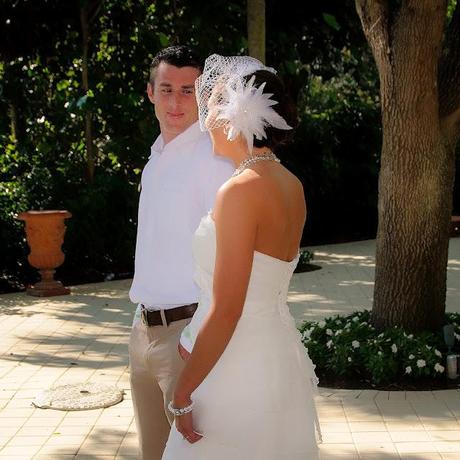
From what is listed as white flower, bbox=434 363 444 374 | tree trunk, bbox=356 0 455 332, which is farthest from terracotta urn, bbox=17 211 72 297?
white flower, bbox=434 363 444 374

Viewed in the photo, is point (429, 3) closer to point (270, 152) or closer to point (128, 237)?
point (270, 152)

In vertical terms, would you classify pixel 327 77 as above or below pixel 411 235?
above

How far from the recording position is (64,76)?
14.5 meters

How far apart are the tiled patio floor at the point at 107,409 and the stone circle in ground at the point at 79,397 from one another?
0.24 ft

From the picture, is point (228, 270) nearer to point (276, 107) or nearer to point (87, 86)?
point (276, 107)

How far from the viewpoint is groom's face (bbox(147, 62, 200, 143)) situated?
12.1ft

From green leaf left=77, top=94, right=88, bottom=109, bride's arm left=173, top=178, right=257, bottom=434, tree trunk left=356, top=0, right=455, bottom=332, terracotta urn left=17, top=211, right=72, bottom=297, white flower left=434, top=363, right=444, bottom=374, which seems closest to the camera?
bride's arm left=173, top=178, right=257, bottom=434

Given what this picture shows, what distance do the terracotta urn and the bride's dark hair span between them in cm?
885

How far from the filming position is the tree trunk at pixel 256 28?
37.9 ft

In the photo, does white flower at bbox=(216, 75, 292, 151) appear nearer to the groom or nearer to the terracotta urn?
the groom

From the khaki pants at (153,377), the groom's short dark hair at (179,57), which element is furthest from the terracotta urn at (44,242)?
the groom's short dark hair at (179,57)

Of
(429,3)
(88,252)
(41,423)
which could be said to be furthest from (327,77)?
(41,423)

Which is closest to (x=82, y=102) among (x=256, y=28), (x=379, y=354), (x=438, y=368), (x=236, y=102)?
(x=256, y=28)

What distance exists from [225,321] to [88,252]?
10.6 metres
